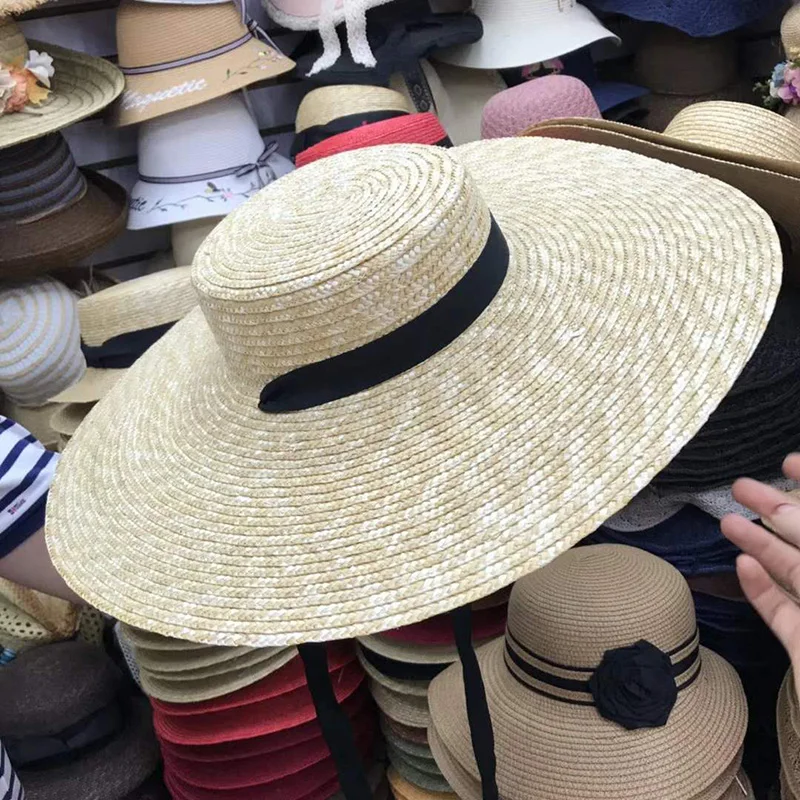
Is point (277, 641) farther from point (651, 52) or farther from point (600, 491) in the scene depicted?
point (651, 52)

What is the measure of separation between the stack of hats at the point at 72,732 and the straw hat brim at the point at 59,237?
820 millimetres

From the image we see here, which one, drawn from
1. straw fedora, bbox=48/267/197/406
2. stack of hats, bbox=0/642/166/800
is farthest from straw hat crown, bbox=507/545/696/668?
straw fedora, bbox=48/267/197/406

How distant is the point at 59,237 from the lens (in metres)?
1.84

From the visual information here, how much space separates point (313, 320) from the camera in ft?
2.39

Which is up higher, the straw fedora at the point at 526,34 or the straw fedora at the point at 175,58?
the straw fedora at the point at 175,58

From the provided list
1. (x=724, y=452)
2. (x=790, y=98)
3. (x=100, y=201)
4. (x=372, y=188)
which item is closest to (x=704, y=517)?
(x=724, y=452)

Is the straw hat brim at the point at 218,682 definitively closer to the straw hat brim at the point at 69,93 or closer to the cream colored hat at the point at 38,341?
the cream colored hat at the point at 38,341

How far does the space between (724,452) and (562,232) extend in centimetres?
38

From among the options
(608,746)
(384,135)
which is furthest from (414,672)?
(384,135)

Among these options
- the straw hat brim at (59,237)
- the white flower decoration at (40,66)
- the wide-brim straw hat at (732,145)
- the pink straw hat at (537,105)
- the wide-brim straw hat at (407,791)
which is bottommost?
the wide-brim straw hat at (407,791)

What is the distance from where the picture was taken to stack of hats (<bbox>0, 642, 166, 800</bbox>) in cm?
141

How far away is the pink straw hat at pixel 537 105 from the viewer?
155cm

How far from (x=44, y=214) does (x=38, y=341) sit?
0.28 meters

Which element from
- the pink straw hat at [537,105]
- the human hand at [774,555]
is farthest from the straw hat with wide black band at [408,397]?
the pink straw hat at [537,105]
